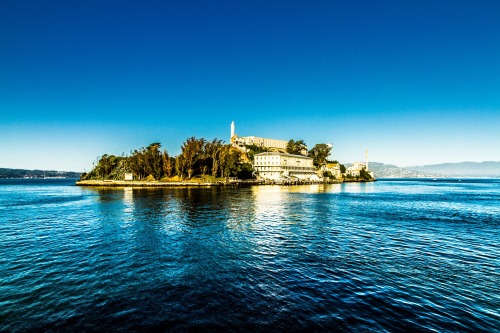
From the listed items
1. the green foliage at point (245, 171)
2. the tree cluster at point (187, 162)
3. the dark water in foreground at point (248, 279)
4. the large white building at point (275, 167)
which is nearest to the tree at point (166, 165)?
the tree cluster at point (187, 162)

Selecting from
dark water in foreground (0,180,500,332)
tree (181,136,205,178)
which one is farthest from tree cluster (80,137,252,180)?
dark water in foreground (0,180,500,332)

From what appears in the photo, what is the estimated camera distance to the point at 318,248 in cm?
2434

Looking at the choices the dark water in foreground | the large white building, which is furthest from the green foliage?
the dark water in foreground

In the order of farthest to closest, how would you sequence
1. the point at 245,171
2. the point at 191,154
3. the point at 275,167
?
the point at 275,167
the point at 245,171
the point at 191,154

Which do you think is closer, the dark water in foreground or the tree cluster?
the dark water in foreground

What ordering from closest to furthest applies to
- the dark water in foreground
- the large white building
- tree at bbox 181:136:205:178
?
the dark water in foreground, tree at bbox 181:136:205:178, the large white building

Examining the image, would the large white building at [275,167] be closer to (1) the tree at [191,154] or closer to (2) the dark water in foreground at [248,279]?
(1) the tree at [191,154]

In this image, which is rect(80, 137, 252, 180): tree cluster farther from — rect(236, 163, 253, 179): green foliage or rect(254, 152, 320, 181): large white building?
rect(254, 152, 320, 181): large white building

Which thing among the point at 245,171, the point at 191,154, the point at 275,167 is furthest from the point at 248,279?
the point at 275,167

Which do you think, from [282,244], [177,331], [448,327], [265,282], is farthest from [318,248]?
[177,331]

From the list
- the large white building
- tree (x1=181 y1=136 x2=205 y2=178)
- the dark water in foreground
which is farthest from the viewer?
the large white building

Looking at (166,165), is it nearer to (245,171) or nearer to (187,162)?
(187,162)

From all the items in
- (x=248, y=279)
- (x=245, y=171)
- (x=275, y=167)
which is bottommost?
(x=248, y=279)

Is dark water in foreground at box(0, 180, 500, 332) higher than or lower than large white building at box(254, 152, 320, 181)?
lower
